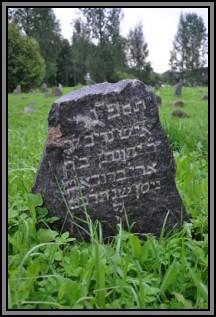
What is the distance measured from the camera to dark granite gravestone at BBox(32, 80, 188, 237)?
107 inches

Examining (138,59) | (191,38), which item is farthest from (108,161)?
(138,59)

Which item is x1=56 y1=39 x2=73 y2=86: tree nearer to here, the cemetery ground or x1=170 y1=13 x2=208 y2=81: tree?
x1=170 y1=13 x2=208 y2=81: tree

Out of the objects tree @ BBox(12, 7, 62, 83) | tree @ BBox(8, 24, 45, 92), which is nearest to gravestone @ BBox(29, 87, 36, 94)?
tree @ BBox(12, 7, 62, 83)

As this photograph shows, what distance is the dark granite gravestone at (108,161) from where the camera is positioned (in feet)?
8.91

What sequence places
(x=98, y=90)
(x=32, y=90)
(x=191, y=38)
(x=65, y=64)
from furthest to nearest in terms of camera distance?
(x=65, y=64), (x=32, y=90), (x=191, y=38), (x=98, y=90)

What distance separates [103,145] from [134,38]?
65.2ft

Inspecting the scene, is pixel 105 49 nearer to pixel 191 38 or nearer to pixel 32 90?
pixel 32 90

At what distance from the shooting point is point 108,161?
2.79 metres

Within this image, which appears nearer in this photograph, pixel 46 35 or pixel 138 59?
pixel 46 35

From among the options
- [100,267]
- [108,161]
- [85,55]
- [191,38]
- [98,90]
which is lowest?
[100,267]

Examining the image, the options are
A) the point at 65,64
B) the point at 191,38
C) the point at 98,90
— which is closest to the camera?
the point at 98,90

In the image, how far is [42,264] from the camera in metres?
2.37
